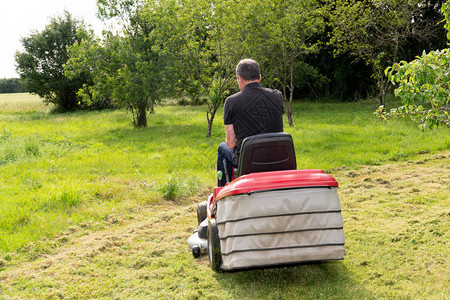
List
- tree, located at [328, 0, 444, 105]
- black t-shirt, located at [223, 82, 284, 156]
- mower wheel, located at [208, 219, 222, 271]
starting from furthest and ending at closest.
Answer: tree, located at [328, 0, 444, 105]
black t-shirt, located at [223, 82, 284, 156]
mower wheel, located at [208, 219, 222, 271]

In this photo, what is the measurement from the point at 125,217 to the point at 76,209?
0.94m

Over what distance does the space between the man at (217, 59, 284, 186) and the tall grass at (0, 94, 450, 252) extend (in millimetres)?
3392

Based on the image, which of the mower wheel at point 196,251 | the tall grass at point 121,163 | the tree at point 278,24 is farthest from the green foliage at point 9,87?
the mower wheel at point 196,251

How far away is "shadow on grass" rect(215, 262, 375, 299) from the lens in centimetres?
383

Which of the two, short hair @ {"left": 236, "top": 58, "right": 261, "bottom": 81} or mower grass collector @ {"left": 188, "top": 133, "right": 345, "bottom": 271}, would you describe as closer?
mower grass collector @ {"left": 188, "top": 133, "right": 345, "bottom": 271}

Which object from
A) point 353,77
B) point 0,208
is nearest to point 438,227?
point 0,208

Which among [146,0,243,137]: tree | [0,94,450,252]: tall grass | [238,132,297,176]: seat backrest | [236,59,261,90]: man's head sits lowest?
[0,94,450,252]: tall grass

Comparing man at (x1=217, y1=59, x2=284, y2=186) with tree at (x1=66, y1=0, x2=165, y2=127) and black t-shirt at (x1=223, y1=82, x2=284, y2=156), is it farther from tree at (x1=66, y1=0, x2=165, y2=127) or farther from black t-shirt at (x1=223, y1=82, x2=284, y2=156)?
tree at (x1=66, y1=0, x2=165, y2=127)

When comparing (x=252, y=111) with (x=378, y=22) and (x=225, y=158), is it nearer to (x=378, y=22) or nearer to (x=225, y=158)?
(x=225, y=158)

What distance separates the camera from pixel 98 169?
991cm

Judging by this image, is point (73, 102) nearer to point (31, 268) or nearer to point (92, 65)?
point (92, 65)

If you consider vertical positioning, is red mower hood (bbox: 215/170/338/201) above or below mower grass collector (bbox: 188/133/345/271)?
above

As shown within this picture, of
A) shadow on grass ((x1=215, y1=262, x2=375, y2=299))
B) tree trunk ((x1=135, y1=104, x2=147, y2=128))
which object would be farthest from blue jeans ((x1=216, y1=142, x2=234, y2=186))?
tree trunk ((x1=135, y1=104, x2=147, y2=128))

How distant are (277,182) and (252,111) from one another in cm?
98
